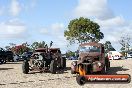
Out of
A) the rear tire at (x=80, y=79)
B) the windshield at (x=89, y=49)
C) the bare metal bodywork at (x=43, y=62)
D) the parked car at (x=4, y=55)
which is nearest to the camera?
the rear tire at (x=80, y=79)

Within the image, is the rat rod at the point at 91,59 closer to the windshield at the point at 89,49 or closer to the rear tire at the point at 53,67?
the windshield at the point at 89,49

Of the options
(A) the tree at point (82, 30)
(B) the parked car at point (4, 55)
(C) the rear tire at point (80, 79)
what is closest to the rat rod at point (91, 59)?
(C) the rear tire at point (80, 79)

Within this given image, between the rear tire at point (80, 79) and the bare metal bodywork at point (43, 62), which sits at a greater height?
the bare metal bodywork at point (43, 62)

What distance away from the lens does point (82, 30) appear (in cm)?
6028

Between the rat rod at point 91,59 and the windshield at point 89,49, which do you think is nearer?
the rat rod at point 91,59

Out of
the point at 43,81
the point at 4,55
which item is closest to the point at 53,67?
the point at 43,81

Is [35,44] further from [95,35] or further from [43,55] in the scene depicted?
[43,55]

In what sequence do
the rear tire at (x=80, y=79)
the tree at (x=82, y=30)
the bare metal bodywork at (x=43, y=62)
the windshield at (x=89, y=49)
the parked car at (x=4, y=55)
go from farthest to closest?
the tree at (x=82, y=30), the parked car at (x=4, y=55), the windshield at (x=89, y=49), the bare metal bodywork at (x=43, y=62), the rear tire at (x=80, y=79)

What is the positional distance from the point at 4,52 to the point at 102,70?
2329cm

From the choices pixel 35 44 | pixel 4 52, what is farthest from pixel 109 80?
pixel 35 44

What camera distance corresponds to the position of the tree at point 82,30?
5953 cm

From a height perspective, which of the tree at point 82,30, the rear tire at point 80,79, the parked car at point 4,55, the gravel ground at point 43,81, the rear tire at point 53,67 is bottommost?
the gravel ground at point 43,81

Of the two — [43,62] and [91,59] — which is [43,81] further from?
[43,62]

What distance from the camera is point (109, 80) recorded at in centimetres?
405
